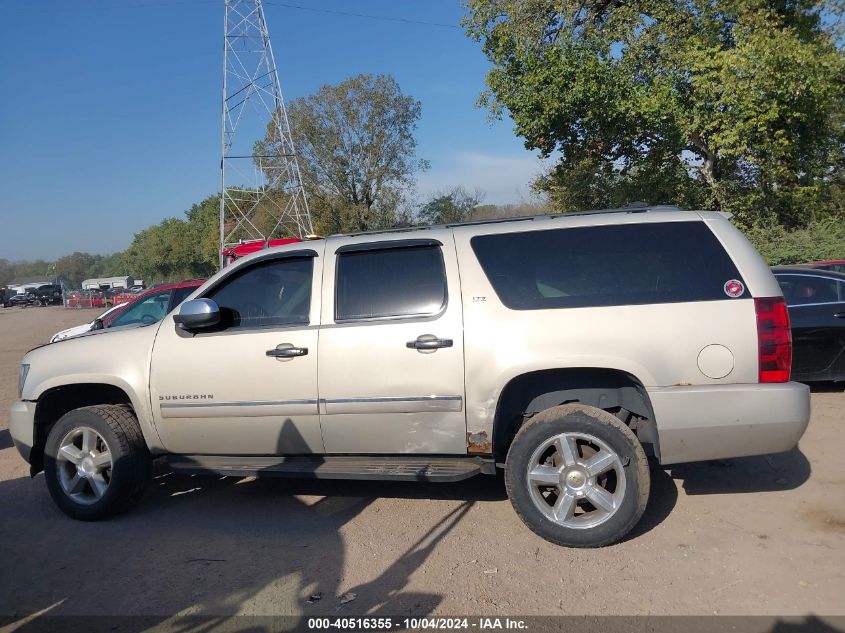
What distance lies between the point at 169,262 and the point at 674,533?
74623 mm

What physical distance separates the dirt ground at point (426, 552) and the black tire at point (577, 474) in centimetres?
12

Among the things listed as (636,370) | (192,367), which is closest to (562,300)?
(636,370)

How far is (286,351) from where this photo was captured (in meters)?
4.52

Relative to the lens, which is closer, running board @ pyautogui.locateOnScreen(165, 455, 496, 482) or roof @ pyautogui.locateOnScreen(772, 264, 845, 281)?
running board @ pyautogui.locateOnScreen(165, 455, 496, 482)

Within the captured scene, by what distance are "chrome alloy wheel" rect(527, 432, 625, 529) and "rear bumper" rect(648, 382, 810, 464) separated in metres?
0.36

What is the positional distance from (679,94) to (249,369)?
15.3m

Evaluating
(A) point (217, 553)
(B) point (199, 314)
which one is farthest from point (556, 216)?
(A) point (217, 553)

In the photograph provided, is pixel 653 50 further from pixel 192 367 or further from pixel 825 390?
pixel 192 367

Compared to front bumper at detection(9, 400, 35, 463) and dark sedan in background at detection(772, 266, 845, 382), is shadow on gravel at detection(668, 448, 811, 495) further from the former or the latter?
front bumper at detection(9, 400, 35, 463)

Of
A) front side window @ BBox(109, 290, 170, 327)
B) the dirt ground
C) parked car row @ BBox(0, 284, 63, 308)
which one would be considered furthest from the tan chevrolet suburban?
parked car row @ BBox(0, 284, 63, 308)

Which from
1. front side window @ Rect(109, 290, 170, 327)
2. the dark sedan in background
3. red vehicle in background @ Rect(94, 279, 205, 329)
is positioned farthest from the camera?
front side window @ Rect(109, 290, 170, 327)

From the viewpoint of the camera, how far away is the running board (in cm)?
436

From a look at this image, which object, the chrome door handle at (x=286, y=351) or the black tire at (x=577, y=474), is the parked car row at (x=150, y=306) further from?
the black tire at (x=577, y=474)

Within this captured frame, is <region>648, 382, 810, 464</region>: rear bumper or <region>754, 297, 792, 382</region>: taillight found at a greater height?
<region>754, 297, 792, 382</region>: taillight
